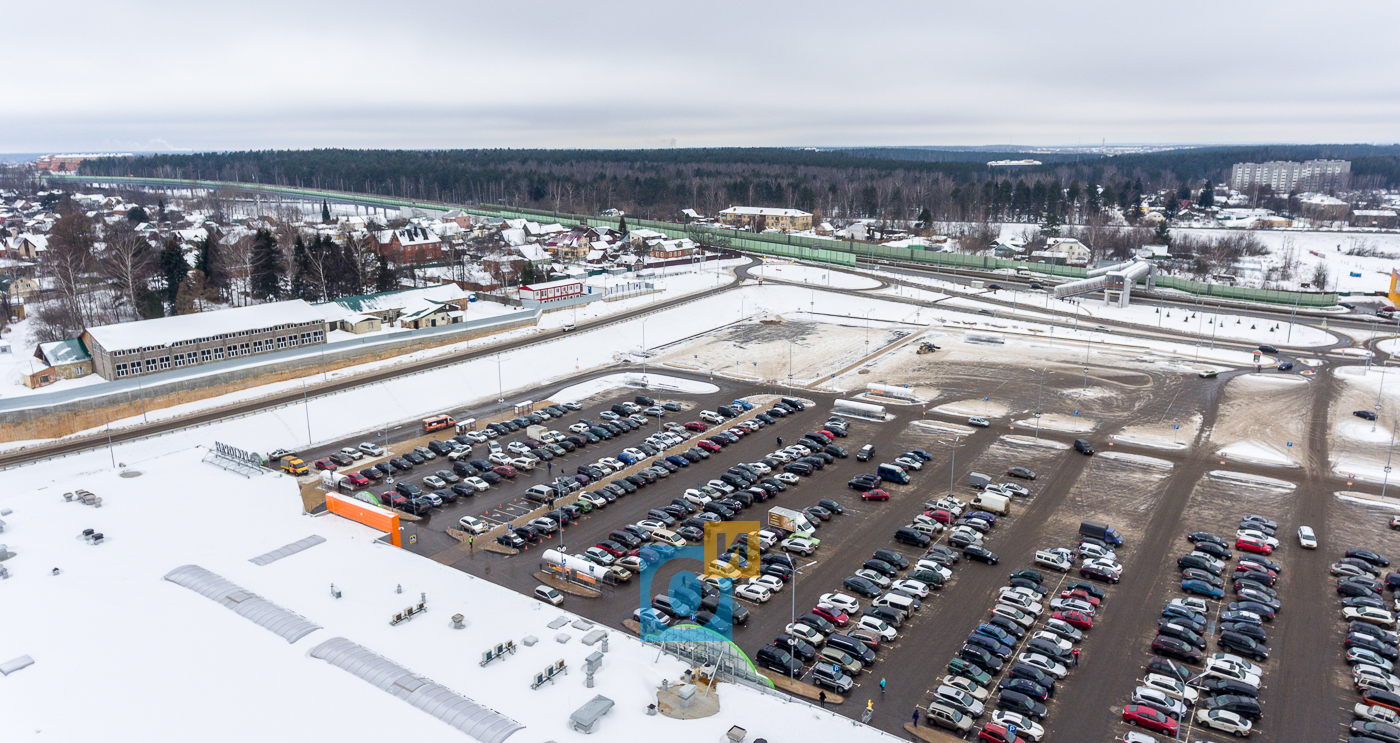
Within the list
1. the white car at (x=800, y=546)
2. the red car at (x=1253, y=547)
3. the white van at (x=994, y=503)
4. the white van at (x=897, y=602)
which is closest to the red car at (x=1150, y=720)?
the white van at (x=897, y=602)

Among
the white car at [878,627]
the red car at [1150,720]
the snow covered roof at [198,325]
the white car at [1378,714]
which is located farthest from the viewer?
the snow covered roof at [198,325]

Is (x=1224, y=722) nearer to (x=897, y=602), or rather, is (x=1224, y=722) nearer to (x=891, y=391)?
(x=897, y=602)

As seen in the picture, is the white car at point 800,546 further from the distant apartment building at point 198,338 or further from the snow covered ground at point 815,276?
the snow covered ground at point 815,276

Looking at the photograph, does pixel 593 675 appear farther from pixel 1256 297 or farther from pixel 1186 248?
pixel 1186 248

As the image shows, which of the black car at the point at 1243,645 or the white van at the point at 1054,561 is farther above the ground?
the white van at the point at 1054,561

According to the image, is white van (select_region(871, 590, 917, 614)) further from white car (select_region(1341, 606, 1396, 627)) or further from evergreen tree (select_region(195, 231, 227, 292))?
evergreen tree (select_region(195, 231, 227, 292))

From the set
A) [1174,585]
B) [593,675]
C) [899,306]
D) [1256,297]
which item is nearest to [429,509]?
[593,675]

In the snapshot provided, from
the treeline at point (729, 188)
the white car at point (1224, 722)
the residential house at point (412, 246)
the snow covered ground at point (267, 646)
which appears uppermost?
the treeline at point (729, 188)
